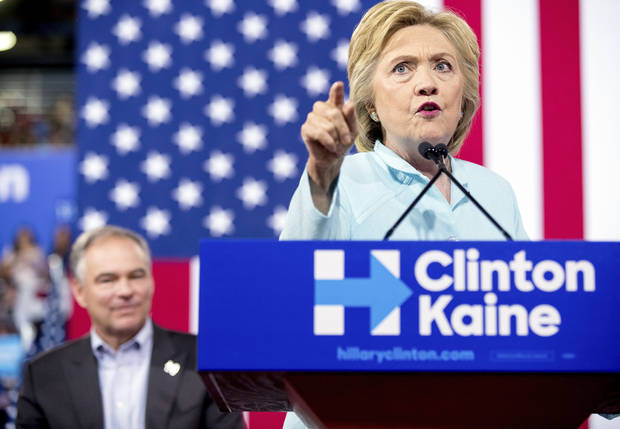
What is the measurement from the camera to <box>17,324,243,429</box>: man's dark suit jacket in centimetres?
243

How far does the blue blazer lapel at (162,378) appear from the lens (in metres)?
2.43

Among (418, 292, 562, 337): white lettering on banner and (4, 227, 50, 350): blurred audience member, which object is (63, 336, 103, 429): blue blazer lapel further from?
(4, 227, 50, 350): blurred audience member

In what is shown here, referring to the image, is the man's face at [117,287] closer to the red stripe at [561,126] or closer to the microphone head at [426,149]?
the red stripe at [561,126]

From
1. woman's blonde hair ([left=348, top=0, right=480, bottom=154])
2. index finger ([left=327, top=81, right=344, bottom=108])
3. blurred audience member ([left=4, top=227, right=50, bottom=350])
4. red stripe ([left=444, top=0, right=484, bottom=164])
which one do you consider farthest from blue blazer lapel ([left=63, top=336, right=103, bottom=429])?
blurred audience member ([left=4, top=227, right=50, bottom=350])

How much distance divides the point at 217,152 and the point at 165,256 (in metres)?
0.43

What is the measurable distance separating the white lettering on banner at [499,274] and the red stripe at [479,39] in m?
1.82

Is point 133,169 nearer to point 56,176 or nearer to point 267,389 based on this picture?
point 267,389

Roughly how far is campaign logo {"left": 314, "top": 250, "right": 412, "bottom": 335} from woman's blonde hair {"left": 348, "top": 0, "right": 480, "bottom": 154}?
0.62m

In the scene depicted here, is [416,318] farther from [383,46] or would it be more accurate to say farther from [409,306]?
[383,46]

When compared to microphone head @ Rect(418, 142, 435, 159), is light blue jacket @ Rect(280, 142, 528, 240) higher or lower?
lower

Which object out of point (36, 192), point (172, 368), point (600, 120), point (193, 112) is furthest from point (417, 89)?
point (36, 192)

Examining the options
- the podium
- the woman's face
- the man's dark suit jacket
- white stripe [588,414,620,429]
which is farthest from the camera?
white stripe [588,414,620,429]

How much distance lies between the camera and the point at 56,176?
366 inches

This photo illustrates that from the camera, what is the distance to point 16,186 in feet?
30.5
